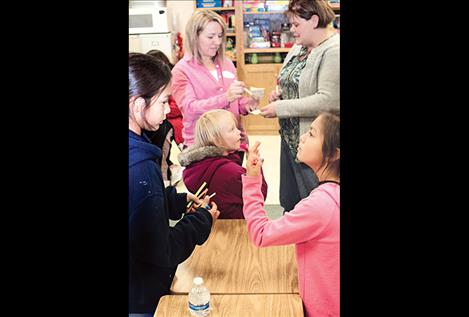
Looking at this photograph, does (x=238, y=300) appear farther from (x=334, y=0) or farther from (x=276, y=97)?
(x=334, y=0)

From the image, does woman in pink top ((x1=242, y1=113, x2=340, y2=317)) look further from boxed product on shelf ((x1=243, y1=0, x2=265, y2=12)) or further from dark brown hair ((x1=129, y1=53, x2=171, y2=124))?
Answer: boxed product on shelf ((x1=243, y1=0, x2=265, y2=12))

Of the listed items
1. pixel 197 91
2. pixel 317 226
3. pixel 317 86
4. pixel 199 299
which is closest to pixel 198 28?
pixel 197 91

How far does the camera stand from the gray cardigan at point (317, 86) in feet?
5.82

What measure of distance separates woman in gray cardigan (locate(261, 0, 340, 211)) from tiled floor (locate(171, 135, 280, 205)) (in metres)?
0.02

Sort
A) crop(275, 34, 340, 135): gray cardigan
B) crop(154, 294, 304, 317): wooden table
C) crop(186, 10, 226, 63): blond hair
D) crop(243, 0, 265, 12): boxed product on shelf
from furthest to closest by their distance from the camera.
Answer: crop(243, 0, 265, 12): boxed product on shelf
crop(186, 10, 226, 63): blond hair
crop(154, 294, 304, 317): wooden table
crop(275, 34, 340, 135): gray cardigan

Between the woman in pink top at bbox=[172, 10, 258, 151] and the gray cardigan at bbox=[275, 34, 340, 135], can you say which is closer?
the gray cardigan at bbox=[275, 34, 340, 135]

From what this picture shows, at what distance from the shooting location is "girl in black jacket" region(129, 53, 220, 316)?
1.85 meters

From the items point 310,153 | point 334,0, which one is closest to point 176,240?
point 310,153

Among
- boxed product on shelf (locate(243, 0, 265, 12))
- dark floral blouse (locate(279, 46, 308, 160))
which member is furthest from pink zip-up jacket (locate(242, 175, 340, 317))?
boxed product on shelf (locate(243, 0, 265, 12))

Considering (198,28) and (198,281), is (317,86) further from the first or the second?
(198,281)

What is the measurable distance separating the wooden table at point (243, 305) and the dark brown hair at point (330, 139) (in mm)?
421

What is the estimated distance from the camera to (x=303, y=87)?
187 cm

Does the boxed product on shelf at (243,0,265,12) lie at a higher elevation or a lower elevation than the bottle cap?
higher

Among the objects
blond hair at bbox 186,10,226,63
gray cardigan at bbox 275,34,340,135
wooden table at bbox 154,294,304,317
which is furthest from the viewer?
blond hair at bbox 186,10,226,63
